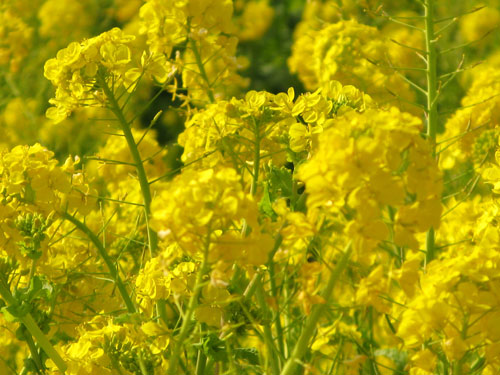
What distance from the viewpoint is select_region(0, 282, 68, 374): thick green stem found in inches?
57.6

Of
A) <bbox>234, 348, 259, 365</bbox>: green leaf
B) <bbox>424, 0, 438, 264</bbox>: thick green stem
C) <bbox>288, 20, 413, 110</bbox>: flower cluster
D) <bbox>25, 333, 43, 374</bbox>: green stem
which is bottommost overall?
<bbox>234, 348, 259, 365</bbox>: green leaf

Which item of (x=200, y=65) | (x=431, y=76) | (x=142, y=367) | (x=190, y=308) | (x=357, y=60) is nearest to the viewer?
(x=190, y=308)

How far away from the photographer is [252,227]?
118 cm

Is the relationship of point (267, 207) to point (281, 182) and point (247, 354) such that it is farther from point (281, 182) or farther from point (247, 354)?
point (247, 354)

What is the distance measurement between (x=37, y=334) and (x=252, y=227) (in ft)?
1.78

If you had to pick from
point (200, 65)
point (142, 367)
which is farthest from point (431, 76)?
point (142, 367)

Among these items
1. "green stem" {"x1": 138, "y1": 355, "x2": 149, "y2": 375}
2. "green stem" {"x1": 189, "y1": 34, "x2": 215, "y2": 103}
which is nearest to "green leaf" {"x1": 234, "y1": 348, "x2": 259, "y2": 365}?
"green stem" {"x1": 138, "y1": 355, "x2": 149, "y2": 375}

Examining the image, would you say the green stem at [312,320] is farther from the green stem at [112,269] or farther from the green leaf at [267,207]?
the green stem at [112,269]

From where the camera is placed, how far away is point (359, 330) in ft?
5.87

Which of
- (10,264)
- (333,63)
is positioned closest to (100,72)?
(10,264)

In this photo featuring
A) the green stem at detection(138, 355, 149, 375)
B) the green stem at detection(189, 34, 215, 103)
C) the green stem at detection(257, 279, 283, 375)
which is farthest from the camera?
the green stem at detection(189, 34, 215, 103)

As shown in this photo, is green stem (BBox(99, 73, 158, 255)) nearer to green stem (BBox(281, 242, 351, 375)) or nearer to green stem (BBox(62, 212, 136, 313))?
green stem (BBox(62, 212, 136, 313))

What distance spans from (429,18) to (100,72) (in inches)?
32.3

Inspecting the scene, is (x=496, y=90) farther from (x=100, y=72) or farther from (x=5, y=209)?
(x=5, y=209)
